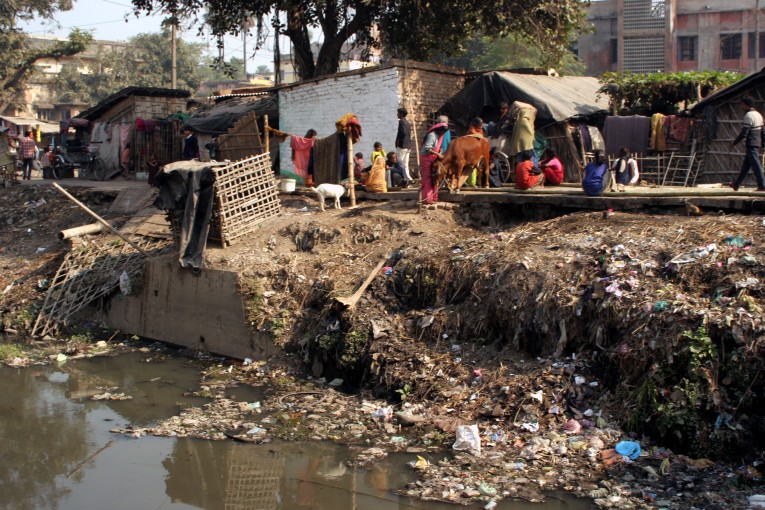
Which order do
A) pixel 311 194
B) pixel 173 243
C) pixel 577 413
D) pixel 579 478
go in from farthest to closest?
pixel 311 194 < pixel 173 243 < pixel 577 413 < pixel 579 478

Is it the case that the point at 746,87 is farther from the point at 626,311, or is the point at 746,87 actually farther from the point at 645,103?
the point at 626,311

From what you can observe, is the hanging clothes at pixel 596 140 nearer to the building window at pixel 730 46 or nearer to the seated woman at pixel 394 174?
the seated woman at pixel 394 174

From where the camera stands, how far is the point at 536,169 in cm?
1117

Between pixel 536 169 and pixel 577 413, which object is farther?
pixel 536 169

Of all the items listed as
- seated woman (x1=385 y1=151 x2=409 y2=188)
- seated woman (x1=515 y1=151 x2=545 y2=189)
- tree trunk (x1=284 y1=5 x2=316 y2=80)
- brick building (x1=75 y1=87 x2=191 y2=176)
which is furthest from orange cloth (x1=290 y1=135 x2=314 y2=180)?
brick building (x1=75 y1=87 x2=191 y2=176)

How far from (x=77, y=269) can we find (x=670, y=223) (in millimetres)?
8646

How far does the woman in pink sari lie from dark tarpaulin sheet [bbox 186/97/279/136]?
7387mm

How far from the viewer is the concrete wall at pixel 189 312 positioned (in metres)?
10.4

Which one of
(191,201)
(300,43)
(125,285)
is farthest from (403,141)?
(300,43)

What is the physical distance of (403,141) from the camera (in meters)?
13.1

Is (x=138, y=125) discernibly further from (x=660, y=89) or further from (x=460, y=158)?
(x=660, y=89)

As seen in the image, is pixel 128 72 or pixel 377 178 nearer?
pixel 377 178

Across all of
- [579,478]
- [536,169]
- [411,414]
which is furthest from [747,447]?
[536,169]

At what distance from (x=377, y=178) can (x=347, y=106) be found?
359 centimetres
